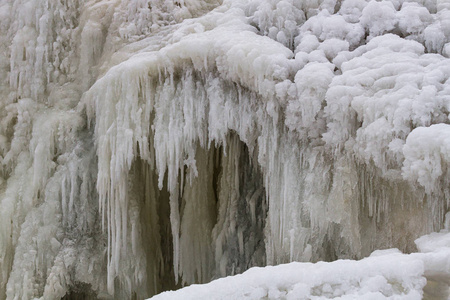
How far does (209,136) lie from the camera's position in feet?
15.5

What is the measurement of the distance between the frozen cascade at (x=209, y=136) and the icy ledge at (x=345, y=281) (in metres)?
1.04

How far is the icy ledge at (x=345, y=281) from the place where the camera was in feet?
7.43

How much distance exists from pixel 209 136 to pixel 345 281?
2625mm

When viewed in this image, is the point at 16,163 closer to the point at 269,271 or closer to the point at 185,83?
the point at 185,83

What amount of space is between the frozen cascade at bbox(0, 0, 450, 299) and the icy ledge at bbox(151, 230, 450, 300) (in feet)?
3.40

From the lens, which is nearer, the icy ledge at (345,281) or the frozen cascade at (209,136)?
the icy ledge at (345,281)

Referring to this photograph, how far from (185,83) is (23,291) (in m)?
2.74

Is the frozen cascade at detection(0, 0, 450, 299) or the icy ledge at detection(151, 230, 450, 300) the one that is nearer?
the icy ledge at detection(151, 230, 450, 300)

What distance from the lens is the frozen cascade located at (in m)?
3.74

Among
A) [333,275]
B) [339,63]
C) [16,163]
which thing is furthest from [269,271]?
[16,163]

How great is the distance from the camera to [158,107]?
4926 millimetres

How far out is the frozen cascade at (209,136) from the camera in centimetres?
374

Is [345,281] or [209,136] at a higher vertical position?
[209,136]

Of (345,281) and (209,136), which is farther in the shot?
(209,136)
